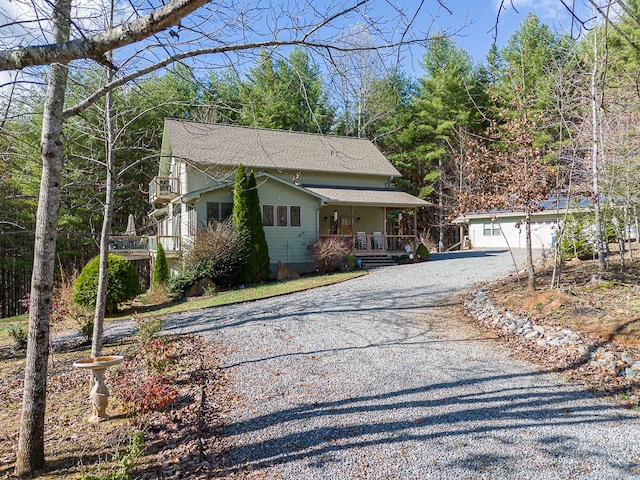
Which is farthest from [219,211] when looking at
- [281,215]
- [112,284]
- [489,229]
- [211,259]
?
[489,229]

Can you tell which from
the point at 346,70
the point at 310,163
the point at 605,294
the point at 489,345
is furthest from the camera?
the point at 310,163

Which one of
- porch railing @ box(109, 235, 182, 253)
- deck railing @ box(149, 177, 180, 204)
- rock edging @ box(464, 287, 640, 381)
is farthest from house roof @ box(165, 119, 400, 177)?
rock edging @ box(464, 287, 640, 381)

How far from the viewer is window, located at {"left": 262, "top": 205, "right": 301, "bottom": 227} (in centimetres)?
1877

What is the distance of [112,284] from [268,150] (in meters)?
10.7

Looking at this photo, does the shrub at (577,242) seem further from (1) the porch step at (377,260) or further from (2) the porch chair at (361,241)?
(2) the porch chair at (361,241)

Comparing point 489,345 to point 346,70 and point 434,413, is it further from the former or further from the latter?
point 346,70

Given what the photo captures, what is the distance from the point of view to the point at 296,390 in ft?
18.4

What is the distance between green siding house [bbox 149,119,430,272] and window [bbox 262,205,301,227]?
0.04 metres

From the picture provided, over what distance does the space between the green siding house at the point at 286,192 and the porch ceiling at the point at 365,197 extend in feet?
0.16

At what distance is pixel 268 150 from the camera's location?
21438 millimetres

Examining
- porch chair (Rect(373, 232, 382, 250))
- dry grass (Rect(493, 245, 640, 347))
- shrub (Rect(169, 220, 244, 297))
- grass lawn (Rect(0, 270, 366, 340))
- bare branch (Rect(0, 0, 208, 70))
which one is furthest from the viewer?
porch chair (Rect(373, 232, 382, 250))

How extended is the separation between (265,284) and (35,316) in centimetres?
1237

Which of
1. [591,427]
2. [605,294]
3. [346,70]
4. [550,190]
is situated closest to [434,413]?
[591,427]

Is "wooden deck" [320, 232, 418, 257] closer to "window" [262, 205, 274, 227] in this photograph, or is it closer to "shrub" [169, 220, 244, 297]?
"window" [262, 205, 274, 227]
